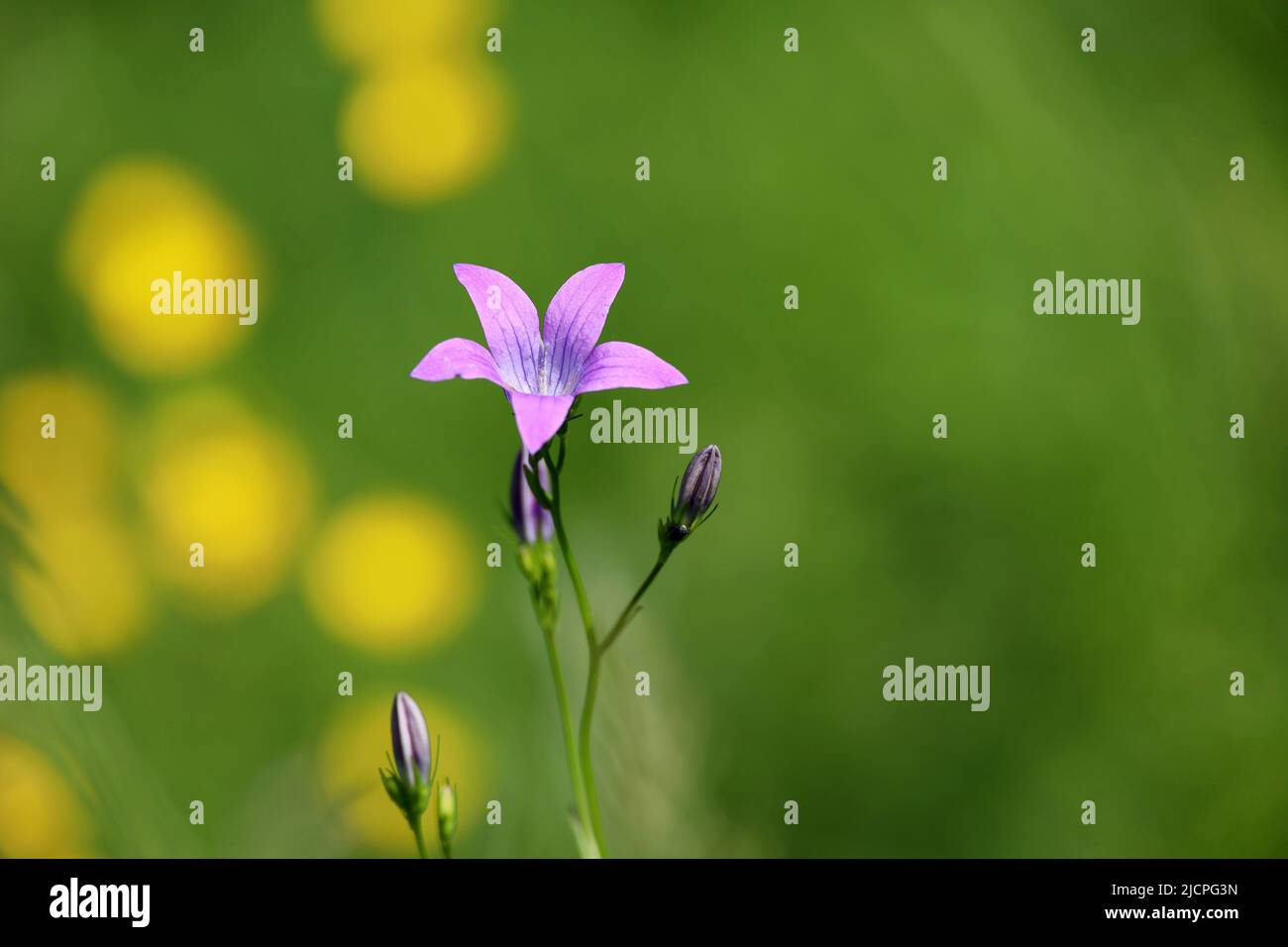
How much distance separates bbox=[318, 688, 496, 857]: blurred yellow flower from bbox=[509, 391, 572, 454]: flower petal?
8.06ft

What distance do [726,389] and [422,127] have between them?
225 centimetres

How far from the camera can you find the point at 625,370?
2.17 metres

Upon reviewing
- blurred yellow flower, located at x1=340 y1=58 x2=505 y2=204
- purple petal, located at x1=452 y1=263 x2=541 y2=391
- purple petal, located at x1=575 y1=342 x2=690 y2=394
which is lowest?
purple petal, located at x1=575 y1=342 x2=690 y2=394

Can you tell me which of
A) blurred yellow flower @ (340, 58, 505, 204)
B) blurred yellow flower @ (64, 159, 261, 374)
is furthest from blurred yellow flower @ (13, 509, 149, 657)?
blurred yellow flower @ (340, 58, 505, 204)

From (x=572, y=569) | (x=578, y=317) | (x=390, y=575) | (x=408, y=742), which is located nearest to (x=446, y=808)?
(x=408, y=742)

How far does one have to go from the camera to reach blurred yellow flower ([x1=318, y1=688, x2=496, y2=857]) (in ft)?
14.2

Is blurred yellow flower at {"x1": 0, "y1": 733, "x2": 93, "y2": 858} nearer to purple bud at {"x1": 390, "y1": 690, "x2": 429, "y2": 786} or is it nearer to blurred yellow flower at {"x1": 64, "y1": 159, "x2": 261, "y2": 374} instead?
purple bud at {"x1": 390, "y1": 690, "x2": 429, "y2": 786}

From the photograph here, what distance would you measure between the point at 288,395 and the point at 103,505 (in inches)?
40.4

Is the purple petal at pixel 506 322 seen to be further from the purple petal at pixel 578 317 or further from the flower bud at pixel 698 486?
the flower bud at pixel 698 486

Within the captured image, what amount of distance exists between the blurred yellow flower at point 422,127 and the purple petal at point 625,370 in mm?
4033

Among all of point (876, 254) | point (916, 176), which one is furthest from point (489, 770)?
point (916, 176)

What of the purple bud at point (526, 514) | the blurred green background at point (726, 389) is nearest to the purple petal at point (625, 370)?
the purple bud at point (526, 514)
